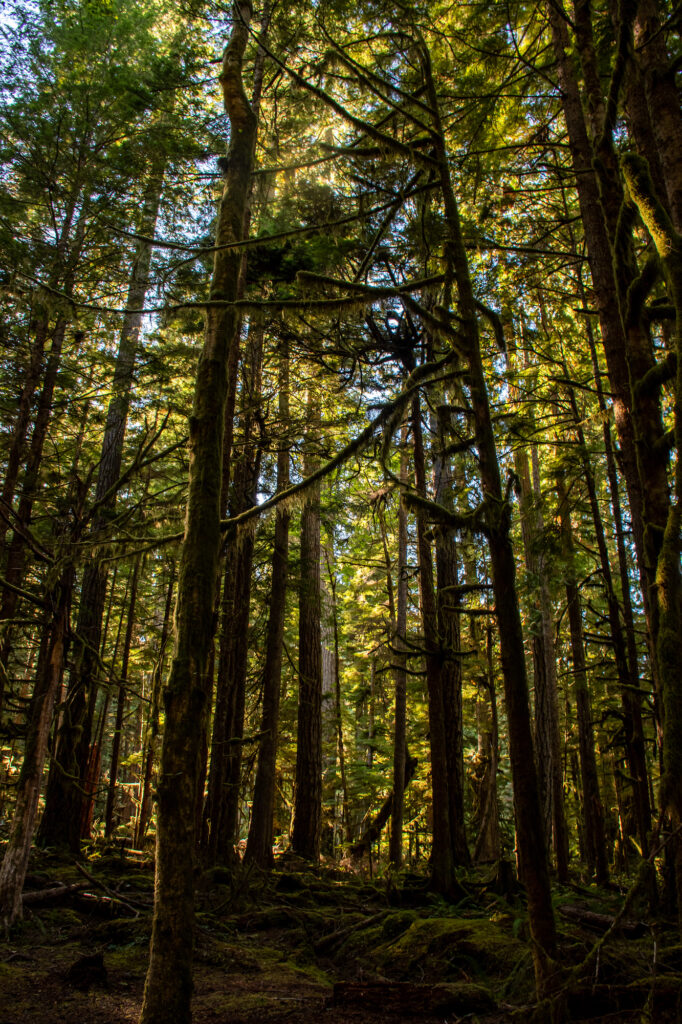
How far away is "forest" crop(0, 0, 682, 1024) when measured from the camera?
4059mm

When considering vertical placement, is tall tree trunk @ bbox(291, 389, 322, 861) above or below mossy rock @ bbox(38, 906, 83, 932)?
above

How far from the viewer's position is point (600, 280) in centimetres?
757

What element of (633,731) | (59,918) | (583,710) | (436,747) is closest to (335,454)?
(436,747)

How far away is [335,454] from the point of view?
1059 centimetres

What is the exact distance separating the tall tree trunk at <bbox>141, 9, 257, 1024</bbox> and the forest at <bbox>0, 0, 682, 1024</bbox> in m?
0.03

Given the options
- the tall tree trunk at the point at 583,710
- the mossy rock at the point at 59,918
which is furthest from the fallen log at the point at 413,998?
the tall tree trunk at the point at 583,710

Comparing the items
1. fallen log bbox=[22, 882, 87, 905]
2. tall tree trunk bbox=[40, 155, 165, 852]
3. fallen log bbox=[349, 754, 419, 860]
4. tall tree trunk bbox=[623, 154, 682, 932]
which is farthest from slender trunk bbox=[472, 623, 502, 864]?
tall tree trunk bbox=[623, 154, 682, 932]

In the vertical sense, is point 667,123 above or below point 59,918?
above

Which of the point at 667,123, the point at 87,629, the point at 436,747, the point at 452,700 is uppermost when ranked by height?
the point at 667,123

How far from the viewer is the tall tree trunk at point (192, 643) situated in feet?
11.9

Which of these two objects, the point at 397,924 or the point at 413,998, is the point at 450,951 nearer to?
the point at 413,998

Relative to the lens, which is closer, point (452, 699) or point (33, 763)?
point (33, 763)

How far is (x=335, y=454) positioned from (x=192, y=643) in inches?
265

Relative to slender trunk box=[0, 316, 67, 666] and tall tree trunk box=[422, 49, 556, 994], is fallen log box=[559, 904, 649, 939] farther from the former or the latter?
slender trunk box=[0, 316, 67, 666]
